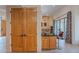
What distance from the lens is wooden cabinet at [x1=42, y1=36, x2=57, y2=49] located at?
6.68 metres

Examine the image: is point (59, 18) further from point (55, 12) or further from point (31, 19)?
point (31, 19)

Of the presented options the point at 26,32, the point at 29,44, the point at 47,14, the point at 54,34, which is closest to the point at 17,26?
the point at 26,32

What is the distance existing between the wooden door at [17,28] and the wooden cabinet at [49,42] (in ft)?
3.35

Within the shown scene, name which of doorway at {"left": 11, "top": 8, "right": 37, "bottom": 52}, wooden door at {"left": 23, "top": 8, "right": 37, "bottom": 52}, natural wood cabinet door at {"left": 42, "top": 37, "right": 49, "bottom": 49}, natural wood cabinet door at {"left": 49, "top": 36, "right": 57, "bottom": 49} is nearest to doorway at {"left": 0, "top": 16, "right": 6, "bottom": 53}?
doorway at {"left": 11, "top": 8, "right": 37, "bottom": 52}

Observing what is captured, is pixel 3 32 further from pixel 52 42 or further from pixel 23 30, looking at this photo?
pixel 52 42

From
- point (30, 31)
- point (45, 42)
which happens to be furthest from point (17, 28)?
point (45, 42)

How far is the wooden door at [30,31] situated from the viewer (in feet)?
20.4

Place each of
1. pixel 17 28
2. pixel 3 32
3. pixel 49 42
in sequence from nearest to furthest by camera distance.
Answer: pixel 3 32 < pixel 17 28 < pixel 49 42

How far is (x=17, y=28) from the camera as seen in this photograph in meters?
6.41

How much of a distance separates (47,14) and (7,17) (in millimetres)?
1745

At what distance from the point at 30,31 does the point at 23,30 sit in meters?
0.31

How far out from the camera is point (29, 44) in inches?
248

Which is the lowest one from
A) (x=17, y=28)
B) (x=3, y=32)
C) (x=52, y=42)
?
(x=52, y=42)
